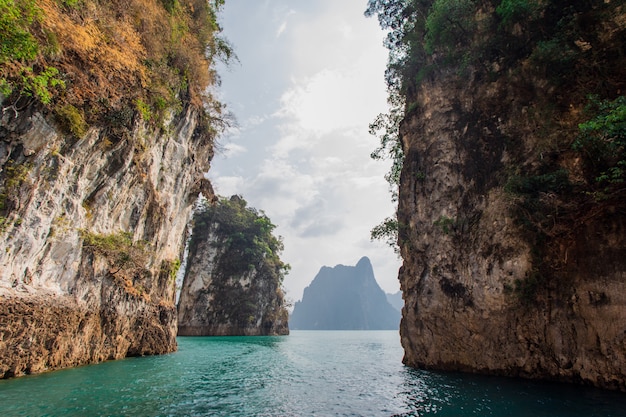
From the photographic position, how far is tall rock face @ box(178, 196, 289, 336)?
52.1 metres

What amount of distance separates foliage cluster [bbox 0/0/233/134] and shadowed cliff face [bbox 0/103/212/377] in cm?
114

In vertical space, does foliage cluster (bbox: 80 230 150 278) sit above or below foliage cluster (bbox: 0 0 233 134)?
below

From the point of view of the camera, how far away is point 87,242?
13789 millimetres

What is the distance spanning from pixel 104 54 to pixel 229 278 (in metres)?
45.9

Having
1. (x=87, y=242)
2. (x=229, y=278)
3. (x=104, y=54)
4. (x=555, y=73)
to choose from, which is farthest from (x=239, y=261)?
(x=555, y=73)

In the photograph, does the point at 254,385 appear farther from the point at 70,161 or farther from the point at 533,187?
the point at 533,187

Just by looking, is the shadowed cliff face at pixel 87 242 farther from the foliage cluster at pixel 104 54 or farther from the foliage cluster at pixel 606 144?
the foliage cluster at pixel 606 144

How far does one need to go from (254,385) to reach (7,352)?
826cm

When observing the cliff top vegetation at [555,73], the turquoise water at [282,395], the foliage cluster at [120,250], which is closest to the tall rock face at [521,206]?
the cliff top vegetation at [555,73]

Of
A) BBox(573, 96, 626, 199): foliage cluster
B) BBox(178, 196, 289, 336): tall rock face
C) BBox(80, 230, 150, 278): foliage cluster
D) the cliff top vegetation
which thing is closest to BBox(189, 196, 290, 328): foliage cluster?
BBox(178, 196, 289, 336): tall rock face

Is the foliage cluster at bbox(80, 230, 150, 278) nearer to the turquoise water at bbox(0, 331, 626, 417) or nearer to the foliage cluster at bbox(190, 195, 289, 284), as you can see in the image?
the turquoise water at bbox(0, 331, 626, 417)

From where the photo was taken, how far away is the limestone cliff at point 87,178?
32.9 feet

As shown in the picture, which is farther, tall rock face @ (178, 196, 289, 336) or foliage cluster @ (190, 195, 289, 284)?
foliage cluster @ (190, 195, 289, 284)

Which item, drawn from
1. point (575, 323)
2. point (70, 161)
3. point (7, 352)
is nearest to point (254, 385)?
point (7, 352)
